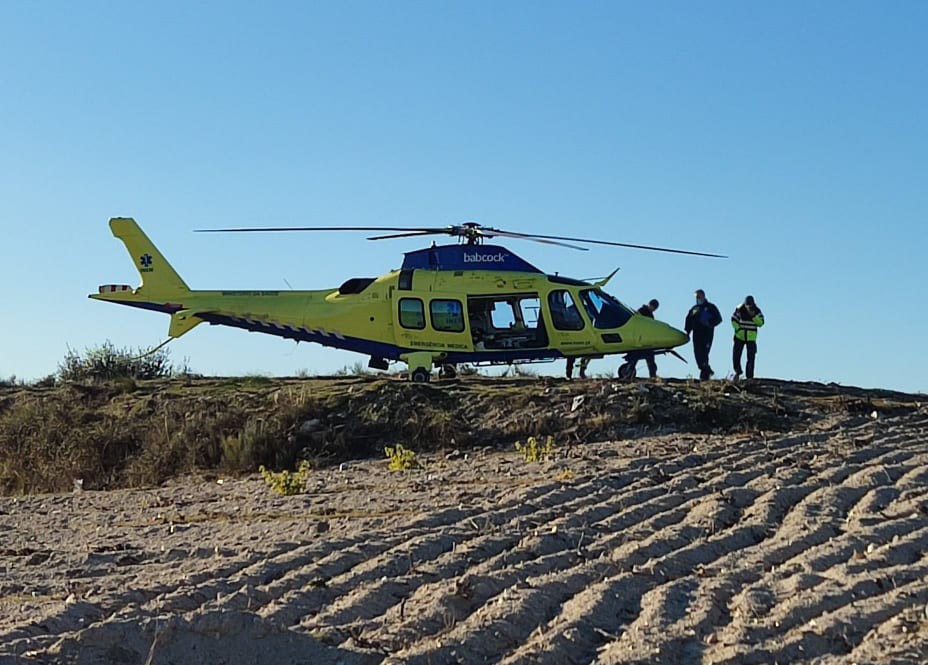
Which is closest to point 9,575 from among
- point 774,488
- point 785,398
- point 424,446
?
point 774,488

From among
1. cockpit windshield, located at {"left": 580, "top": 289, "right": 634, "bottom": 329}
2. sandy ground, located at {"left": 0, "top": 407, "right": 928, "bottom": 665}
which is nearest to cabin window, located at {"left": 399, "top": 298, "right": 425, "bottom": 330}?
cockpit windshield, located at {"left": 580, "top": 289, "right": 634, "bottom": 329}

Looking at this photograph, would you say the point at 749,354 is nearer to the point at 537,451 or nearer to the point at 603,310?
the point at 603,310

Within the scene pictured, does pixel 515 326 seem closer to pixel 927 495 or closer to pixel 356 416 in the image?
pixel 356 416

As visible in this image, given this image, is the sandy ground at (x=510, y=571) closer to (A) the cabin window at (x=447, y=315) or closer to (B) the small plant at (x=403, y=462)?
(B) the small plant at (x=403, y=462)

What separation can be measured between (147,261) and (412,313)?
229 inches

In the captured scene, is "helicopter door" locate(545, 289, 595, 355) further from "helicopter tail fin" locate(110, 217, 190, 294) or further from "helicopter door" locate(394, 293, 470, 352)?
"helicopter tail fin" locate(110, 217, 190, 294)

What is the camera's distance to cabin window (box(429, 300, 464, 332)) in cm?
2092

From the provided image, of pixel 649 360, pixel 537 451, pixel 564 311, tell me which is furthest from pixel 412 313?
pixel 537 451

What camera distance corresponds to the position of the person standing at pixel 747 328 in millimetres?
19906

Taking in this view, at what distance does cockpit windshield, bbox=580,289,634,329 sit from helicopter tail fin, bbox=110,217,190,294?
24.6 ft

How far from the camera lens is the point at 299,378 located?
2166 centimetres

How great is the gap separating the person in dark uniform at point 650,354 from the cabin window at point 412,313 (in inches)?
146

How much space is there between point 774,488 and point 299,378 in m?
13.2

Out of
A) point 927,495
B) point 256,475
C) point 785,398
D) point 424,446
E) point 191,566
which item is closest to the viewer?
point 191,566
